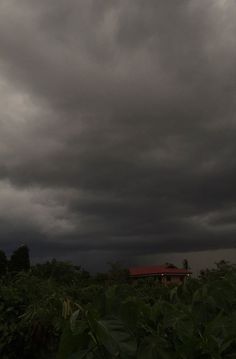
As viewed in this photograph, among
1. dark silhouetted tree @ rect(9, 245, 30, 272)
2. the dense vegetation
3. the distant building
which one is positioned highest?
dark silhouetted tree @ rect(9, 245, 30, 272)

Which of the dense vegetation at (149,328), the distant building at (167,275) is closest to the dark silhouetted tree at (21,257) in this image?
the distant building at (167,275)

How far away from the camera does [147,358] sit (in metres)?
1.51

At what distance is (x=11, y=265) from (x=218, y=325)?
42.3m

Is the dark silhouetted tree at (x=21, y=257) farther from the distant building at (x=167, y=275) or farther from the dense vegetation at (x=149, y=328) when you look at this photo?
the dense vegetation at (x=149, y=328)

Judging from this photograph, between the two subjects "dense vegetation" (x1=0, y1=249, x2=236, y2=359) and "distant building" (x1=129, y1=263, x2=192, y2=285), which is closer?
"dense vegetation" (x1=0, y1=249, x2=236, y2=359)

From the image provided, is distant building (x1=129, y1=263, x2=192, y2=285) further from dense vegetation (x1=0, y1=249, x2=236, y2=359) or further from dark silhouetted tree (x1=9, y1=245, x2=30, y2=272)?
dark silhouetted tree (x1=9, y1=245, x2=30, y2=272)

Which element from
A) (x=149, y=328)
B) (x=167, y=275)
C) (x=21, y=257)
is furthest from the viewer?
(x=21, y=257)

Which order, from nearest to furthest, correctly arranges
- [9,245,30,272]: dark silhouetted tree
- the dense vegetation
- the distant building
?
1. the dense vegetation
2. the distant building
3. [9,245,30,272]: dark silhouetted tree

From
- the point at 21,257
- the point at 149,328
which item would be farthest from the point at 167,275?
the point at 21,257

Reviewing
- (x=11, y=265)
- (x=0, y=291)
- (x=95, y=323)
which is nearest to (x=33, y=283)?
(x=0, y=291)

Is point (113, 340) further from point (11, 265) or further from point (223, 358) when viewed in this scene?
point (11, 265)

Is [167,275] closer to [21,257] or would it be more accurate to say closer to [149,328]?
[149,328]

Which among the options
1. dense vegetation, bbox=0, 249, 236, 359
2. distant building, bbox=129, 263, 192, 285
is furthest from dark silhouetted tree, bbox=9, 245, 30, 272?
dense vegetation, bbox=0, 249, 236, 359

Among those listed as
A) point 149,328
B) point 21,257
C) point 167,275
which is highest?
point 21,257
